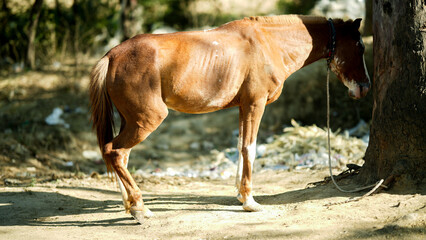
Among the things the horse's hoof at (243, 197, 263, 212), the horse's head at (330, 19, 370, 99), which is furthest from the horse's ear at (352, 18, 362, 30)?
the horse's hoof at (243, 197, 263, 212)

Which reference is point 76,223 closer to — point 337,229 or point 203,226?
point 203,226

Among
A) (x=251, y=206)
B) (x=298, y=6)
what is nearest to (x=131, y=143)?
(x=251, y=206)

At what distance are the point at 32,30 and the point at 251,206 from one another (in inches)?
389

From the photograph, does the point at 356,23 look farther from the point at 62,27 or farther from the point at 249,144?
the point at 62,27

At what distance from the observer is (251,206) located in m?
5.34

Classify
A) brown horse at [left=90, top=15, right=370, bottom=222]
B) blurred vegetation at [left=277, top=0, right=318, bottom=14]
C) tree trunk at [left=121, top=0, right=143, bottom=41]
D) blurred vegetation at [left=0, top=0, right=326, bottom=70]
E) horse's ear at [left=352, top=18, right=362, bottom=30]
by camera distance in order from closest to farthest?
brown horse at [left=90, top=15, right=370, bottom=222], horse's ear at [left=352, top=18, right=362, bottom=30], tree trunk at [left=121, top=0, right=143, bottom=41], blurred vegetation at [left=0, top=0, right=326, bottom=70], blurred vegetation at [left=277, top=0, right=318, bottom=14]

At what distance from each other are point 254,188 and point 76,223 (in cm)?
258

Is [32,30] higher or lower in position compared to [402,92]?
higher

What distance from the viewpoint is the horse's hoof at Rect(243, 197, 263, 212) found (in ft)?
17.5

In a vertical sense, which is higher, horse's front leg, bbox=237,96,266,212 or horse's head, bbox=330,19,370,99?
horse's head, bbox=330,19,370,99

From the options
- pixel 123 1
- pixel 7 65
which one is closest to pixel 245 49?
pixel 123 1

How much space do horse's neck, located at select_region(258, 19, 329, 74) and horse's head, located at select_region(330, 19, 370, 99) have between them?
17cm

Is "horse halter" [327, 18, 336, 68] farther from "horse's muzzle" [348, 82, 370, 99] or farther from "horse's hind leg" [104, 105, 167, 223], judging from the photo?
"horse's hind leg" [104, 105, 167, 223]

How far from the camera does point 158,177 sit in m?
7.84
